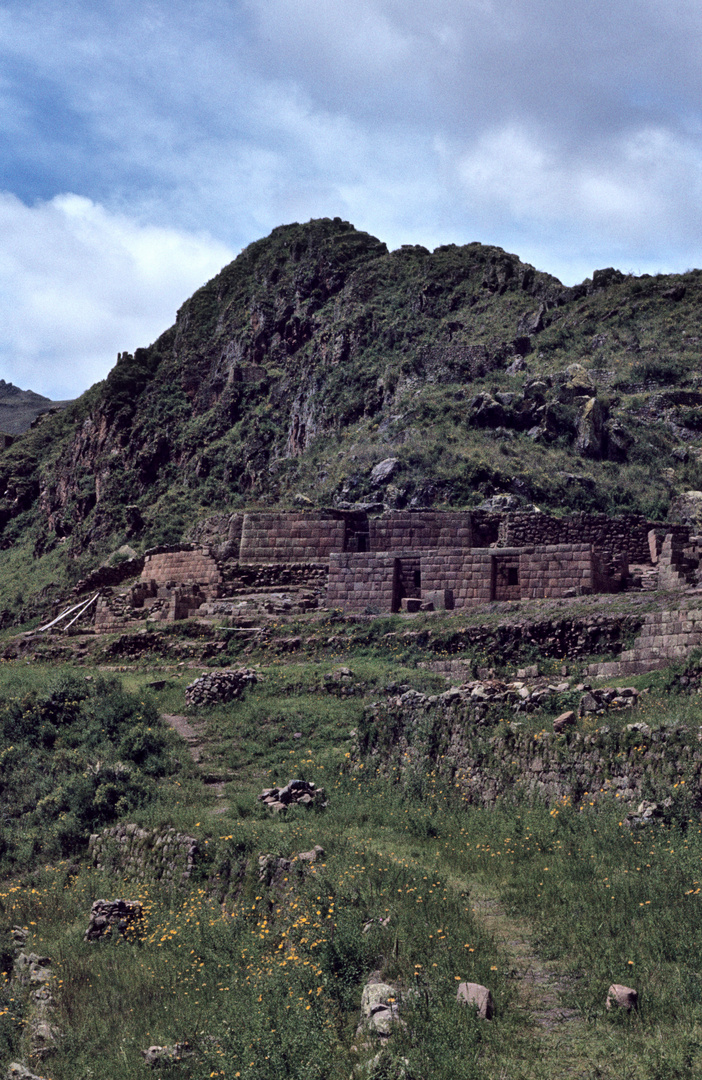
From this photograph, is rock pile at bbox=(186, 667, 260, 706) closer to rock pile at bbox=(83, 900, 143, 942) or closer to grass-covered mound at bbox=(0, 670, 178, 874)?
grass-covered mound at bbox=(0, 670, 178, 874)

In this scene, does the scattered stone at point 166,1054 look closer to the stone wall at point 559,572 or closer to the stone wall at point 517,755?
the stone wall at point 517,755

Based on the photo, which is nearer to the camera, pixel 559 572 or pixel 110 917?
pixel 110 917

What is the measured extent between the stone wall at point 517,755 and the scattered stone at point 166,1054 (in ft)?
15.8

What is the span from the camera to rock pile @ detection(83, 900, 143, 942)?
994 centimetres

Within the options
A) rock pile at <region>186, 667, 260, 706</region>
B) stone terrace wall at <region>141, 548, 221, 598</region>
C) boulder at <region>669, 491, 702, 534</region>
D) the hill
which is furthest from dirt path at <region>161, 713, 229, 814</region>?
boulder at <region>669, 491, 702, 534</region>

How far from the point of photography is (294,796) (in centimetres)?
1228

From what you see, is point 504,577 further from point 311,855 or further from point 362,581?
point 311,855

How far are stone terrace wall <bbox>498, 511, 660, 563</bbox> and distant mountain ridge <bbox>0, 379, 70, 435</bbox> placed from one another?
11909 cm

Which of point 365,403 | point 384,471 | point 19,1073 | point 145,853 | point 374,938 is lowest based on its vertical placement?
point 19,1073

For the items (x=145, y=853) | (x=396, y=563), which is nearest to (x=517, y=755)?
(x=145, y=853)

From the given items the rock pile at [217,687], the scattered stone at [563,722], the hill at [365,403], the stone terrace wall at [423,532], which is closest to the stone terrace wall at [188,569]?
the stone terrace wall at [423,532]

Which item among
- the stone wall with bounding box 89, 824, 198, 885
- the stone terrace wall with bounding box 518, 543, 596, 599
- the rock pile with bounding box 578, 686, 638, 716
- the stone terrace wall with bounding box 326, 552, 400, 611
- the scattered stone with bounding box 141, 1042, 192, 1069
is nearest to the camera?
the scattered stone with bounding box 141, 1042, 192, 1069

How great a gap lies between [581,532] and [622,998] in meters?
17.9

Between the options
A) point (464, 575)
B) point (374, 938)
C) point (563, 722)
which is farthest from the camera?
point (464, 575)
